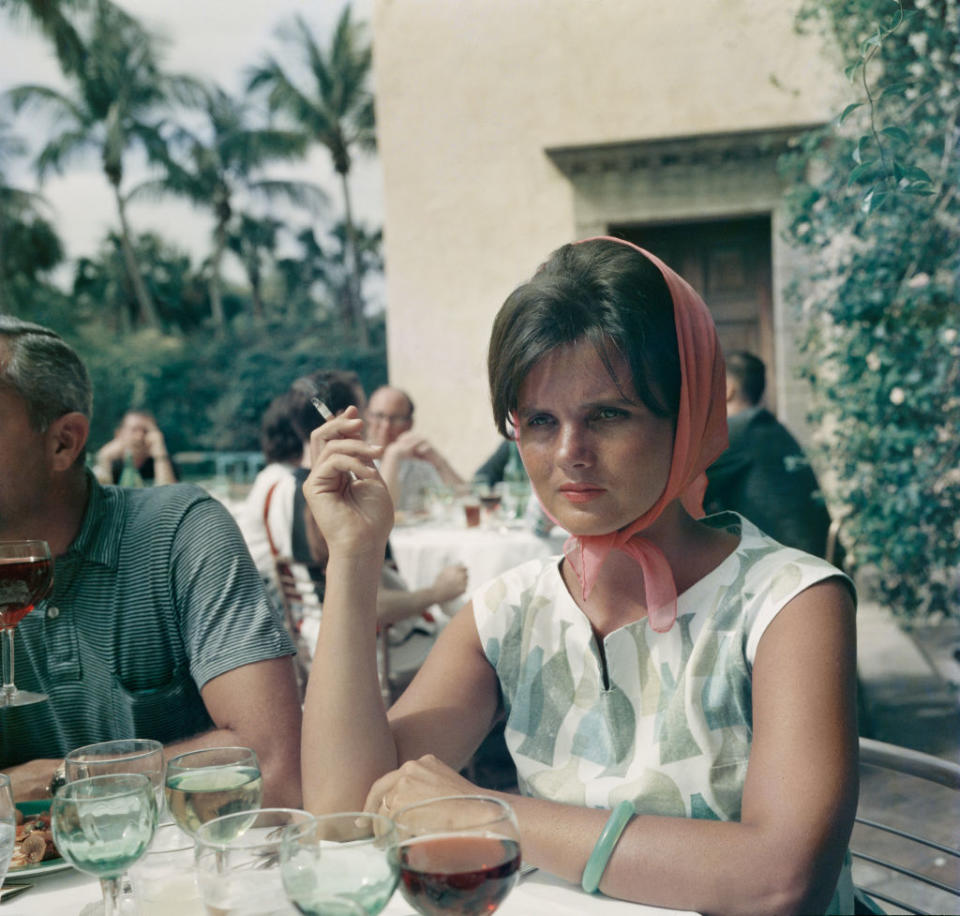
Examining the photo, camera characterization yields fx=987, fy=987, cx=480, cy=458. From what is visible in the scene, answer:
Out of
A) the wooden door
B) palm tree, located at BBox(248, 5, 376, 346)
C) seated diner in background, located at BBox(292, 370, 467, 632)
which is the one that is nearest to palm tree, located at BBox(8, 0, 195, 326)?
palm tree, located at BBox(248, 5, 376, 346)

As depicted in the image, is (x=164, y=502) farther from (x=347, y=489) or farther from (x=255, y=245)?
(x=255, y=245)

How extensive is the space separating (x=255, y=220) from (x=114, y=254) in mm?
3586

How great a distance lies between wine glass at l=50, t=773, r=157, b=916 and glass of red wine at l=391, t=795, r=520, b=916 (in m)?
0.28

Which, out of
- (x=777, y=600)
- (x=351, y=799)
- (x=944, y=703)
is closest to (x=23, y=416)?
(x=351, y=799)

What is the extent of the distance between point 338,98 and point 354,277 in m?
4.53

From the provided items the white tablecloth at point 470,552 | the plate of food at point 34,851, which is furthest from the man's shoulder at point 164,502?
the white tablecloth at point 470,552

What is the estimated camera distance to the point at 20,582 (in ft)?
4.68

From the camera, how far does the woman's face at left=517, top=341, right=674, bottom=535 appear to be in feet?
4.20

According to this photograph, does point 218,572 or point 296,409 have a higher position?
point 296,409

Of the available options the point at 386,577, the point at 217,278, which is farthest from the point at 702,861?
the point at 217,278

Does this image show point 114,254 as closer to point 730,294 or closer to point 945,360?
point 730,294

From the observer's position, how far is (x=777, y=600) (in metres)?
1.24

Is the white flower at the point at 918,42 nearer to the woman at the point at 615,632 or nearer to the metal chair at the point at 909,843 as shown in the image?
the metal chair at the point at 909,843

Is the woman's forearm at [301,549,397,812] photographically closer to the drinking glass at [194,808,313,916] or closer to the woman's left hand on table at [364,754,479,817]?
the woman's left hand on table at [364,754,479,817]
